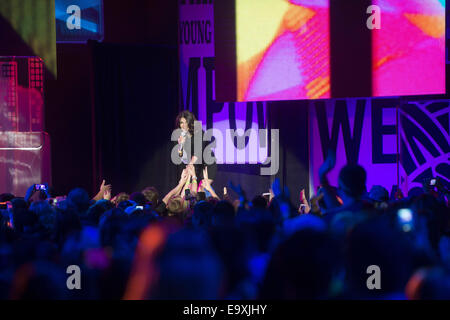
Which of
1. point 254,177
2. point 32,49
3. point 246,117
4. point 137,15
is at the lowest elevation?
point 254,177

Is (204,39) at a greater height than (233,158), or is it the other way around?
(204,39)

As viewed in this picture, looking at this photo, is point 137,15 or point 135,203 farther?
point 137,15

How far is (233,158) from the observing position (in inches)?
322

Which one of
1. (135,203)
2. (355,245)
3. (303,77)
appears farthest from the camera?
(303,77)

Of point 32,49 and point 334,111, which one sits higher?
point 32,49

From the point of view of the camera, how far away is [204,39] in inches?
318

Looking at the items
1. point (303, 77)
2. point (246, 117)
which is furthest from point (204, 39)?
point (303, 77)

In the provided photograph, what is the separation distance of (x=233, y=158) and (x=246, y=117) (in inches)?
22.4

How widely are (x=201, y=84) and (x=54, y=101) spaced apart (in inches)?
75.7

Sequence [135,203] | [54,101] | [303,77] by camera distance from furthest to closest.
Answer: [54,101] → [303,77] → [135,203]

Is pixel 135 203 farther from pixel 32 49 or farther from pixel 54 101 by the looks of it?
pixel 54 101
